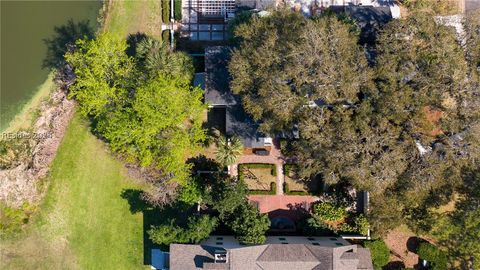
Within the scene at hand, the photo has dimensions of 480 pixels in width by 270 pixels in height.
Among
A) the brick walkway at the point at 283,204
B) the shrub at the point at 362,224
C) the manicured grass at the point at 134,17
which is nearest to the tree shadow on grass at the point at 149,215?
the brick walkway at the point at 283,204

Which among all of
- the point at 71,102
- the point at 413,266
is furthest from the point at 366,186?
the point at 71,102

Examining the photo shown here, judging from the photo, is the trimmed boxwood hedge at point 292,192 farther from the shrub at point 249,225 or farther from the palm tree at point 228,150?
the palm tree at point 228,150

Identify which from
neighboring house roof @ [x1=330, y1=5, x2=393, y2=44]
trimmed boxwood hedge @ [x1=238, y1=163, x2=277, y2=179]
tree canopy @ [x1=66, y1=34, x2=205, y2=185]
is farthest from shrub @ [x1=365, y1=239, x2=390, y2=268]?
neighboring house roof @ [x1=330, y1=5, x2=393, y2=44]

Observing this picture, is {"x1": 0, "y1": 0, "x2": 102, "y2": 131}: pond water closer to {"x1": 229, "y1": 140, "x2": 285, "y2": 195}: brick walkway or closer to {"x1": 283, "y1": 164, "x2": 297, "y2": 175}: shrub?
{"x1": 229, "y1": 140, "x2": 285, "y2": 195}: brick walkway

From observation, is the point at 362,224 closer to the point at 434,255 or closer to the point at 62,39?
the point at 434,255

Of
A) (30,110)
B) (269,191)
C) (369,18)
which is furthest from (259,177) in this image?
(30,110)
